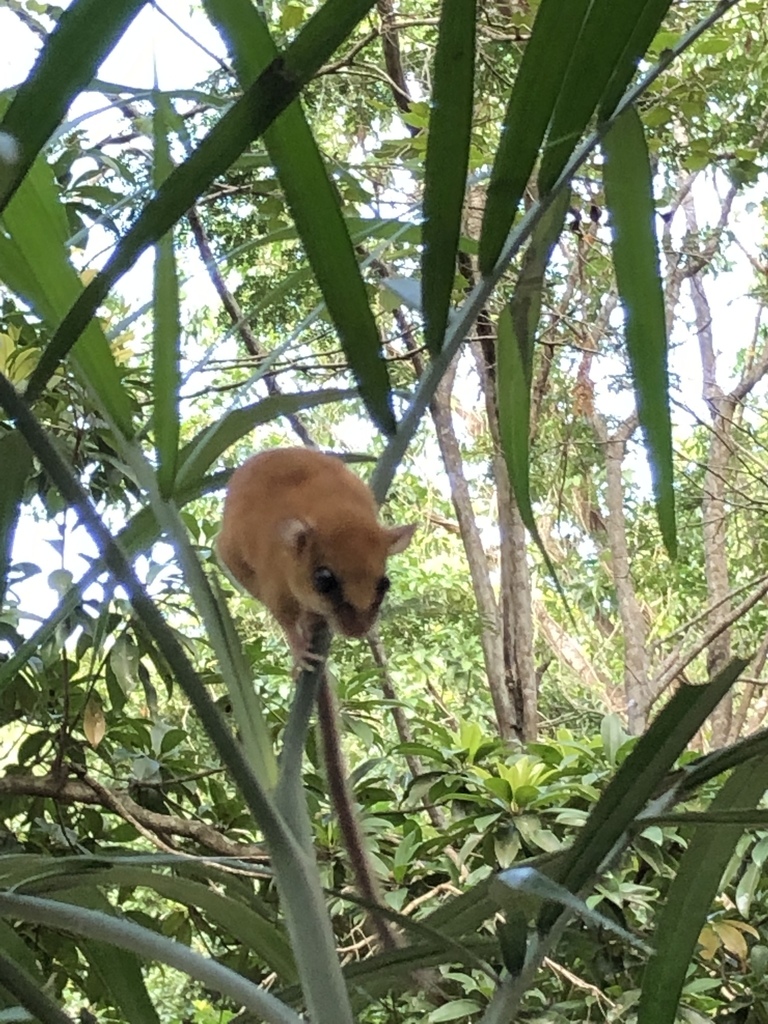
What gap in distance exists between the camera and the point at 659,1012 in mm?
503

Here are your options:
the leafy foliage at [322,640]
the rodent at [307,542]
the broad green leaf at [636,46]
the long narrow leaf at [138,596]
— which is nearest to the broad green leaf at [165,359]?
the leafy foliage at [322,640]

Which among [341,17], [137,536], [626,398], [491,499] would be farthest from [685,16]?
[341,17]

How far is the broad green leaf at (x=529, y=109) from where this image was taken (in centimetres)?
44

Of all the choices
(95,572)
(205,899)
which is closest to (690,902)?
(205,899)

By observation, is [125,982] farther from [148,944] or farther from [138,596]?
[138,596]

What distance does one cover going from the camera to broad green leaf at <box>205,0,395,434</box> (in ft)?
1.31

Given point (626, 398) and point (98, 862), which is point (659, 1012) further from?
point (626, 398)

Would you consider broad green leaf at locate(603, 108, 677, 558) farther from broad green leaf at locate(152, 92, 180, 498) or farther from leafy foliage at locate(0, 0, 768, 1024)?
broad green leaf at locate(152, 92, 180, 498)

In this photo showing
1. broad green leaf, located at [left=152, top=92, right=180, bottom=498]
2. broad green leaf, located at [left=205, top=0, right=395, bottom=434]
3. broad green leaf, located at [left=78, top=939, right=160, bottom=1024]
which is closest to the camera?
broad green leaf, located at [left=205, top=0, right=395, bottom=434]

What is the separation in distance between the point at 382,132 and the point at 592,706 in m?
1.46

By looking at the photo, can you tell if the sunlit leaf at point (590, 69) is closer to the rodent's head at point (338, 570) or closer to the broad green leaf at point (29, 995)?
the broad green leaf at point (29, 995)

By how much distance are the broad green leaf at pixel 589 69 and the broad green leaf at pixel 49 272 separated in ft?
0.76

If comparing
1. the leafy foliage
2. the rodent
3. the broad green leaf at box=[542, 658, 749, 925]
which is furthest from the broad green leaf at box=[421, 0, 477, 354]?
the rodent

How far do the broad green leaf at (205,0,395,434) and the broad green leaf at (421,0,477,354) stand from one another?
3cm
